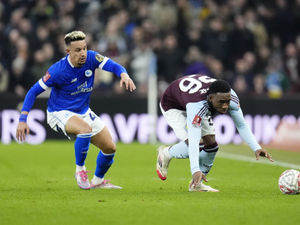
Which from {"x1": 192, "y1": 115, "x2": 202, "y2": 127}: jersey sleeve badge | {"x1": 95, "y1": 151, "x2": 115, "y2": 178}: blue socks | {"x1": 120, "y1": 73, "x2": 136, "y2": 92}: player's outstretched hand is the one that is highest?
{"x1": 120, "y1": 73, "x2": 136, "y2": 92}: player's outstretched hand

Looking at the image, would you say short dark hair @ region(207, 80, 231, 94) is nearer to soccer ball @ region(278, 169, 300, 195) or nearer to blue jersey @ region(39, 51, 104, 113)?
soccer ball @ region(278, 169, 300, 195)

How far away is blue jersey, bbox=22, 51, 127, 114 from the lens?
29.9ft

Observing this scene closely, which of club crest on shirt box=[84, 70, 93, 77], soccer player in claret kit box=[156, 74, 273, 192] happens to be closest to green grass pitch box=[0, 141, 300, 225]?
soccer player in claret kit box=[156, 74, 273, 192]

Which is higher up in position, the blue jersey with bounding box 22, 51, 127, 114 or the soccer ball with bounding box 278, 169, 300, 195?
the blue jersey with bounding box 22, 51, 127, 114

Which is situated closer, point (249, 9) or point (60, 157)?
point (60, 157)

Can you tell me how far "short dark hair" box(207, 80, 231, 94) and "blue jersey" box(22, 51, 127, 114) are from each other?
4.35 feet

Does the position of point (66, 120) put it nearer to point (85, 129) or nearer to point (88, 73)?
point (85, 129)

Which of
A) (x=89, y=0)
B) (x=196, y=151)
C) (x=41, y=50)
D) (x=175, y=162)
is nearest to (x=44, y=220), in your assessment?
(x=196, y=151)

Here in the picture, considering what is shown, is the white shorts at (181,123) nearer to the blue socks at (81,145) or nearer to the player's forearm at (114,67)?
the player's forearm at (114,67)

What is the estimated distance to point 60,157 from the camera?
14.8 metres

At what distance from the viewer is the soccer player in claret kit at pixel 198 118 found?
8203mm

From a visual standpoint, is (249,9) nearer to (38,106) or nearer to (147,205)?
(38,106)

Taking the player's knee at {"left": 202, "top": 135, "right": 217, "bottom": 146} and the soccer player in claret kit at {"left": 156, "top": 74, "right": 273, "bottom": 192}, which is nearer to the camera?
the soccer player in claret kit at {"left": 156, "top": 74, "right": 273, "bottom": 192}

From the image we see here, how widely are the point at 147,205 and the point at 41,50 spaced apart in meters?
10.9
